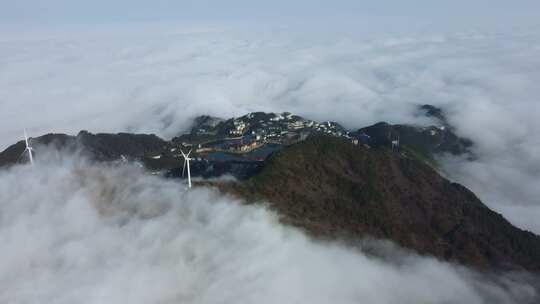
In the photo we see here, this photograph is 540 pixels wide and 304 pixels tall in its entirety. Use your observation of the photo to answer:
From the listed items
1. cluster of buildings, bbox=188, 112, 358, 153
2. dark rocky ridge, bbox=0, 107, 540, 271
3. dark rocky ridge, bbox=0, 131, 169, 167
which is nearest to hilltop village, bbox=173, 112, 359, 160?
cluster of buildings, bbox=188, 112, 358, 153

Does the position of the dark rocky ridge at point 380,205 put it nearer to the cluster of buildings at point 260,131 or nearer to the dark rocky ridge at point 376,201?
the dark rocky ridge at point 376,201

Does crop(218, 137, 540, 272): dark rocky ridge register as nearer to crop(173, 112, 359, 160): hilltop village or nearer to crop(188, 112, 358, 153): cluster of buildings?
crop(173, 112, 359, 160): hilltop village

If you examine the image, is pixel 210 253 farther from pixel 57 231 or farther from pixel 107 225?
pixel 57 231

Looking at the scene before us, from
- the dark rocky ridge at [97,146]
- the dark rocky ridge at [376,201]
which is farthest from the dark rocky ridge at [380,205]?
the dark rocky ridge at [97,146]

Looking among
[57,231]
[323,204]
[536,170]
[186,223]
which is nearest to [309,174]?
[323,204]

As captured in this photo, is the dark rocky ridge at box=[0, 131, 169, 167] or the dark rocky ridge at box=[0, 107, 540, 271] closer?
the dark rocky ridge at box=[0, 107, 540, 271]

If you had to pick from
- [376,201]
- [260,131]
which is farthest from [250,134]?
[376,201]

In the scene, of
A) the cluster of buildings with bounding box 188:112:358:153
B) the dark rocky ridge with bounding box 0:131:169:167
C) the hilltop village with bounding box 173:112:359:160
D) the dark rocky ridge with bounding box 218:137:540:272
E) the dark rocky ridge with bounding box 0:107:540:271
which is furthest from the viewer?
the cluster of buildings with bounding box 188:112:358:153

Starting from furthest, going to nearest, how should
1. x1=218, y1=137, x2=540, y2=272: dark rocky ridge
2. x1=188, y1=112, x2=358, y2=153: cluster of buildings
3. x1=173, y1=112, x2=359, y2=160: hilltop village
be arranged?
x1=188, y1=112, x2=358, y2=153: cluster of buildings → x1=173, y1=112, x2=359, y2=160: hilltop village → x1=218, y1=137, x2=540, y2=272: dark rocky ridge
